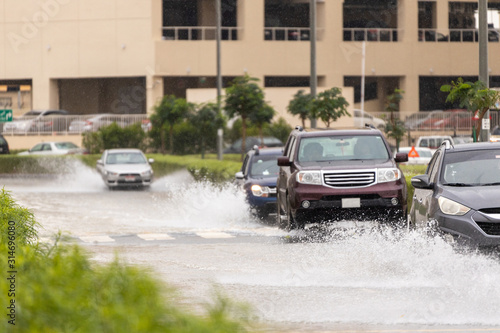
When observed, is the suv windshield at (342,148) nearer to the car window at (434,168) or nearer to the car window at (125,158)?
the car window at (434,168)

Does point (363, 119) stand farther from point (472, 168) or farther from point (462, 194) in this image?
point (462, 194)

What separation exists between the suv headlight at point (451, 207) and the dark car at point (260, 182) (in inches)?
373

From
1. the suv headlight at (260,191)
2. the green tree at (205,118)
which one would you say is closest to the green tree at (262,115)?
the green tree at (205,118)

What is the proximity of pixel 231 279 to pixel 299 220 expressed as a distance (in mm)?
4929

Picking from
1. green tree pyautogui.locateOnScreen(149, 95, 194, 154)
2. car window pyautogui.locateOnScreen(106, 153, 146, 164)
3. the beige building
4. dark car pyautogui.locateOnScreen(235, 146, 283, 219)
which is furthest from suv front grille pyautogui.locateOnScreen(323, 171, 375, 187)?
the beige building

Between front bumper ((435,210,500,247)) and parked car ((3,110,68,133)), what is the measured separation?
53.1 metres

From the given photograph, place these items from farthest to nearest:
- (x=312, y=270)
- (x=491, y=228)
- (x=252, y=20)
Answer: (x=252, y=20) → (x=312, y=270) → (x=491, y=228)

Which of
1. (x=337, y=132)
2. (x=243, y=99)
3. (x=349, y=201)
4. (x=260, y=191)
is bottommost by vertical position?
(x=260, y=191)

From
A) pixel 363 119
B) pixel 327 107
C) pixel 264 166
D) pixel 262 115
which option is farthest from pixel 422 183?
pixel 363 119

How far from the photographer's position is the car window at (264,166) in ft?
75.3

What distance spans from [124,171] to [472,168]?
85.4 feet

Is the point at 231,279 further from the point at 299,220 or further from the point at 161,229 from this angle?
the point at 161,229

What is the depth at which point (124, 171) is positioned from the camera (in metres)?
38.5

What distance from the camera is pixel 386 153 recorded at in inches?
716
